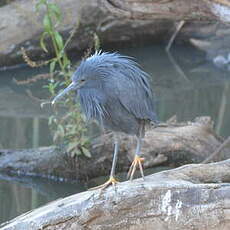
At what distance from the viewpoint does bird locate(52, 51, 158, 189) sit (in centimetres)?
386

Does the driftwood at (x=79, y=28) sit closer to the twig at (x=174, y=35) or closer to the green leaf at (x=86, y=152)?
the twig at (x=174, y=35)

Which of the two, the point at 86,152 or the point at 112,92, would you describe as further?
the point at 86,152

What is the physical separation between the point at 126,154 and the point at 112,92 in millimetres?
1962

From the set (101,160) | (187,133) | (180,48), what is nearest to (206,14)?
(187,133)

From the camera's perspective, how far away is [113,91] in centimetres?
386

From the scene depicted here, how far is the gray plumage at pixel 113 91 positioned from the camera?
386cm

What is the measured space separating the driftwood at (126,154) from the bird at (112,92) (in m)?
1.61

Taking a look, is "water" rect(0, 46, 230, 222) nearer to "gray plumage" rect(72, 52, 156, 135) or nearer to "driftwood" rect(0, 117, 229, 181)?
"driftwood" rect(0, 117, 229, 181)

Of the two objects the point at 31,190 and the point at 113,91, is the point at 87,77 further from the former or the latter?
the point at 31,190

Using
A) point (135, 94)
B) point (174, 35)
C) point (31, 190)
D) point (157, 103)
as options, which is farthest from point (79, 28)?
point (135, 94)

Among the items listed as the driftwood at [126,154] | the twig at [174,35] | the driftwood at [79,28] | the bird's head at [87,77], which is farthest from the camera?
the twig at [174,35]

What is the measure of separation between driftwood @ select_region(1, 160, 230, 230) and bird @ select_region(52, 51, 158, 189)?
22 centimetres

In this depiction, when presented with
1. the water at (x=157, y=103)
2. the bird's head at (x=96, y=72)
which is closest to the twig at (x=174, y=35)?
the water at (x=157, y=103)

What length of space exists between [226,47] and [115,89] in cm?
659
